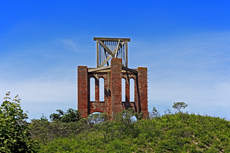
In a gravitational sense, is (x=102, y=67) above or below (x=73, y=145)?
above

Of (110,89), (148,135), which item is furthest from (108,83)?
(148,135)

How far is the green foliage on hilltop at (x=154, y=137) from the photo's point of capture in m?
14.9

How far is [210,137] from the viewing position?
52.0 feet

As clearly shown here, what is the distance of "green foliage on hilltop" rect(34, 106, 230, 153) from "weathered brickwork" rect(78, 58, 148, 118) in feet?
29.8

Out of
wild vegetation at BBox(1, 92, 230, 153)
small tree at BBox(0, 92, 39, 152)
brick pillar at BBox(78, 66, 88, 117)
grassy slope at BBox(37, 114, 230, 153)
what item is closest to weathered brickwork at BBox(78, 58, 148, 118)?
brick pillar at BBox(78, 66, 88, 117)

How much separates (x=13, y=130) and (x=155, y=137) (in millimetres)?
8364

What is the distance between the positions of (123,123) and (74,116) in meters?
8.84

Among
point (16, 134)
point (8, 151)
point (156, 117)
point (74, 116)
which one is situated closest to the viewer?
point (8, 151)

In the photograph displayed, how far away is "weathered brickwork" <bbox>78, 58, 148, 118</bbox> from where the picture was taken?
2677 centimetres

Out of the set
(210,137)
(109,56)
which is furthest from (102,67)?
(210,137)

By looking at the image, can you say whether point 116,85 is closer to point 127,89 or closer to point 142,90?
point 127,89

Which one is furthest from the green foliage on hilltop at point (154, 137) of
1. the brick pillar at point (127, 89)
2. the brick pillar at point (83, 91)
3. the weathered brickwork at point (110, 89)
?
the brick pillar at point (127, 89)

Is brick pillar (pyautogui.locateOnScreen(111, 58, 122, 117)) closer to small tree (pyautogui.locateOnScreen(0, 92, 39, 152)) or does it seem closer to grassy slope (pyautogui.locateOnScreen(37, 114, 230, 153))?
grassy slope (pyautogui.locateOnScreen(37, 114, 230, 153))

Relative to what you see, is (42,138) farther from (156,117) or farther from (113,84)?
(113,84)
